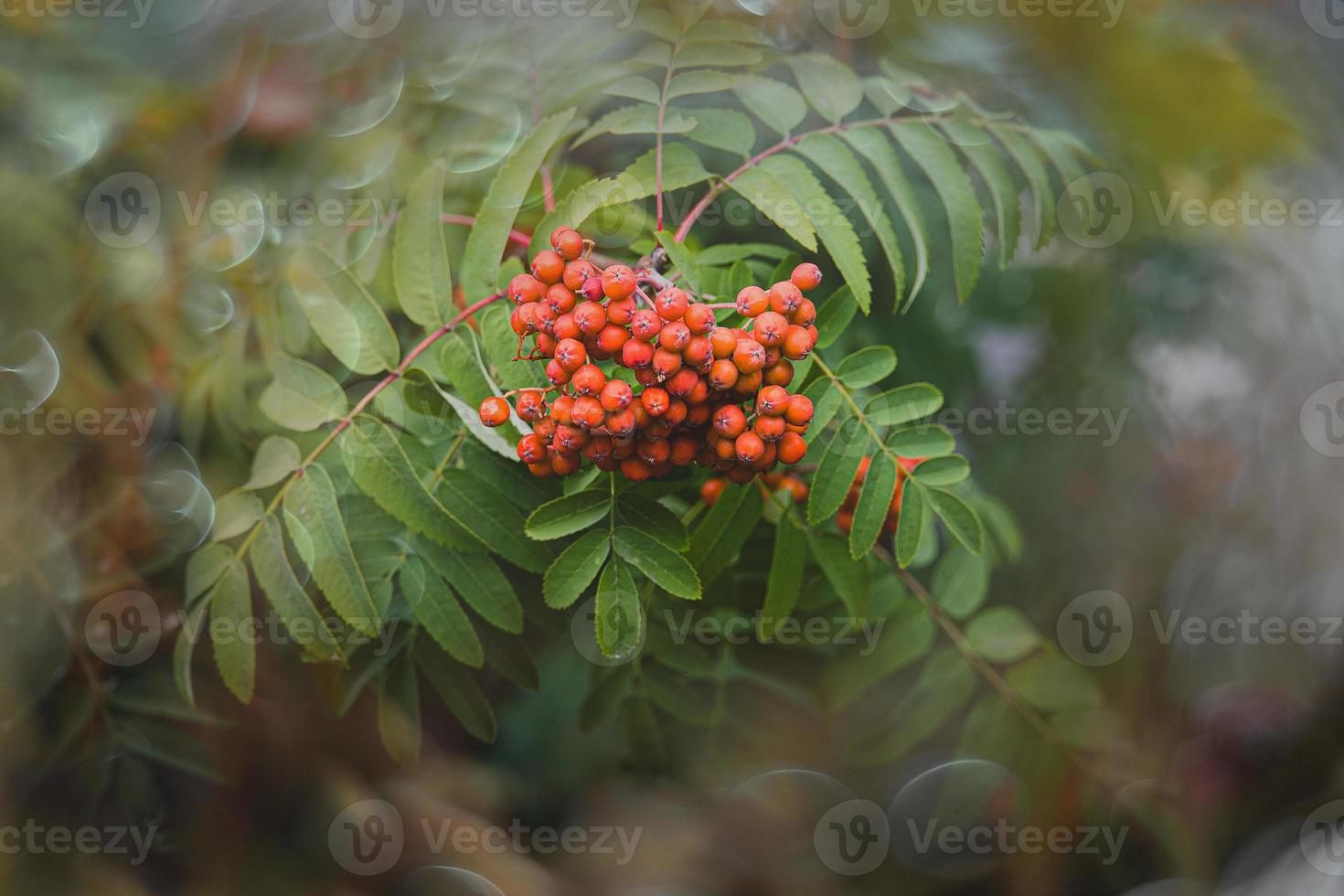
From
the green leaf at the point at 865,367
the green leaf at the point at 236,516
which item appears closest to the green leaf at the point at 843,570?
the green leaf at the point at 865,367

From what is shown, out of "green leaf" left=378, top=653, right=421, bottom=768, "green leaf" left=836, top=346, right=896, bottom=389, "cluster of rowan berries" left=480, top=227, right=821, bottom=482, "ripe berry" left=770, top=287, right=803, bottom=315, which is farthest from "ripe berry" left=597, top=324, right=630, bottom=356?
"green leaf" left=378, top=653, right=421, bottom=768

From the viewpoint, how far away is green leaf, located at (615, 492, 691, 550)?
63cm

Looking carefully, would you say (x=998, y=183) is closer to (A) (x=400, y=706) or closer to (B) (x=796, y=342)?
(B) (x=796, y=342)

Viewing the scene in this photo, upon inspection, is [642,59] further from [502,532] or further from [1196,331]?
[1196,331]

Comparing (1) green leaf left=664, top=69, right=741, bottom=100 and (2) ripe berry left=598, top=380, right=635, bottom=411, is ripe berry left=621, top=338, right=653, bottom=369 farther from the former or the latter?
(1) green leaf left=664, top=69, right=741, bottom=100

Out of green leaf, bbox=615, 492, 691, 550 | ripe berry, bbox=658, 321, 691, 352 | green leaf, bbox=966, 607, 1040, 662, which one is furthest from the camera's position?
green leaf, bbox=966, 607, 1040, 662

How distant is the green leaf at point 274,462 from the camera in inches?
27.4

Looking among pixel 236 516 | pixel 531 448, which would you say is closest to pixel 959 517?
pixel 531 448

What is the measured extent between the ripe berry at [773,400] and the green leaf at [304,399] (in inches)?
13.7

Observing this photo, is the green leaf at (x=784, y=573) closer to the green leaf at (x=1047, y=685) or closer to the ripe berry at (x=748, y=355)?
the ripe berry at (x=748, y=355)

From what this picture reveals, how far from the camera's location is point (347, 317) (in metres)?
0.70

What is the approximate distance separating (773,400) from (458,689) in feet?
1.51

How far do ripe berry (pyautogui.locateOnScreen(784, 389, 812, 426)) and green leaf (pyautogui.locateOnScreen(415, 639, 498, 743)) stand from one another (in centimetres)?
44

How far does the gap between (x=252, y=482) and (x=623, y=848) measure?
949 millimetres
